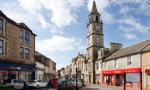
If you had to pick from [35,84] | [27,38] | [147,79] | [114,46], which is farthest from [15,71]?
[114,46]

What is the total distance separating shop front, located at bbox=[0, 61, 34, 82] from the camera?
36600 mm

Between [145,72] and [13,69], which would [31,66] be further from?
[145,72]

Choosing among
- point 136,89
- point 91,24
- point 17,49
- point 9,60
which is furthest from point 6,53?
point 91,24

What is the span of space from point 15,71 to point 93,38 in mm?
35428

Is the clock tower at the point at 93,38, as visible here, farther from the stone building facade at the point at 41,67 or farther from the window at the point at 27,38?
the window at the point at 27,38

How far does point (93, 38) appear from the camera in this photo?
7294 centimetres

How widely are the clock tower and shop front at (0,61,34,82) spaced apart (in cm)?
2628

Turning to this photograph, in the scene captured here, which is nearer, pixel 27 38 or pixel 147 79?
pixel 147 79

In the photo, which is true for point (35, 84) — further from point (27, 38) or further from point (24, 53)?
point (27, 38)

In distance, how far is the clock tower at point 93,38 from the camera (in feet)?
238

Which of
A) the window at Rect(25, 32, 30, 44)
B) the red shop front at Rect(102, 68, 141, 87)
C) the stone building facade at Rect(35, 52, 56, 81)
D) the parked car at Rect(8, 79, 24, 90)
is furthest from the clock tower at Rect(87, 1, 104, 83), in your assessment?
the parked car at Rect(8, 79, 24, 90)

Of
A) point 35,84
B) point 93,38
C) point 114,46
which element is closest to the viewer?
point 35,84

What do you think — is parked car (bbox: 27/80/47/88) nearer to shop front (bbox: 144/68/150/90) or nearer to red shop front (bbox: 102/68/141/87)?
red shop front (bbox: 102/68/141/87)

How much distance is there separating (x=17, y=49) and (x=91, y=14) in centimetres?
3704
